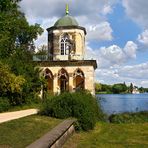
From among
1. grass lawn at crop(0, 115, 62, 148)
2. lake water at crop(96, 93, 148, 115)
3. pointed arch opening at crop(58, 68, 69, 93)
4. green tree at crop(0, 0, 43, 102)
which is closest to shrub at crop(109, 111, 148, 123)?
lake water at crop(96, 93, 148, 115)

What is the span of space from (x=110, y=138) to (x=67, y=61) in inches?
1186

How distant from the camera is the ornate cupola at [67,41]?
47.2 metres

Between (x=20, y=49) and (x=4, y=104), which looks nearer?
(x=4, y=104)

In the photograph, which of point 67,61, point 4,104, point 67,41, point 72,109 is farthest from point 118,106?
point 72,109

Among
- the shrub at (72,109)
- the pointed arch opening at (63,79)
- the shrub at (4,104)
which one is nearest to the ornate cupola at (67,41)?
the pointed arch opening at (63,79)

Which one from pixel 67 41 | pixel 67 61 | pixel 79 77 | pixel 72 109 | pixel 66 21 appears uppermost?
pixel 66 21

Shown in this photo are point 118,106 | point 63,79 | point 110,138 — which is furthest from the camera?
point 118,106

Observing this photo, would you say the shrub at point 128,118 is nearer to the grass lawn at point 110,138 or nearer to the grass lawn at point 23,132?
the grass lawn at point 110,138

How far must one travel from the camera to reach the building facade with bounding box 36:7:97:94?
44000 millimetres

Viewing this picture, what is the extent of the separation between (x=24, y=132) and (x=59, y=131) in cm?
125

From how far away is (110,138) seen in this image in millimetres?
14727

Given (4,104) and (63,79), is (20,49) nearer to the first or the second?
(4,104)

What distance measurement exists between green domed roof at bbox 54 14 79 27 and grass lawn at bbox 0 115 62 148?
3203 centimetres

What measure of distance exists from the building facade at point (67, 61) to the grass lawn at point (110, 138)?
2566cm
